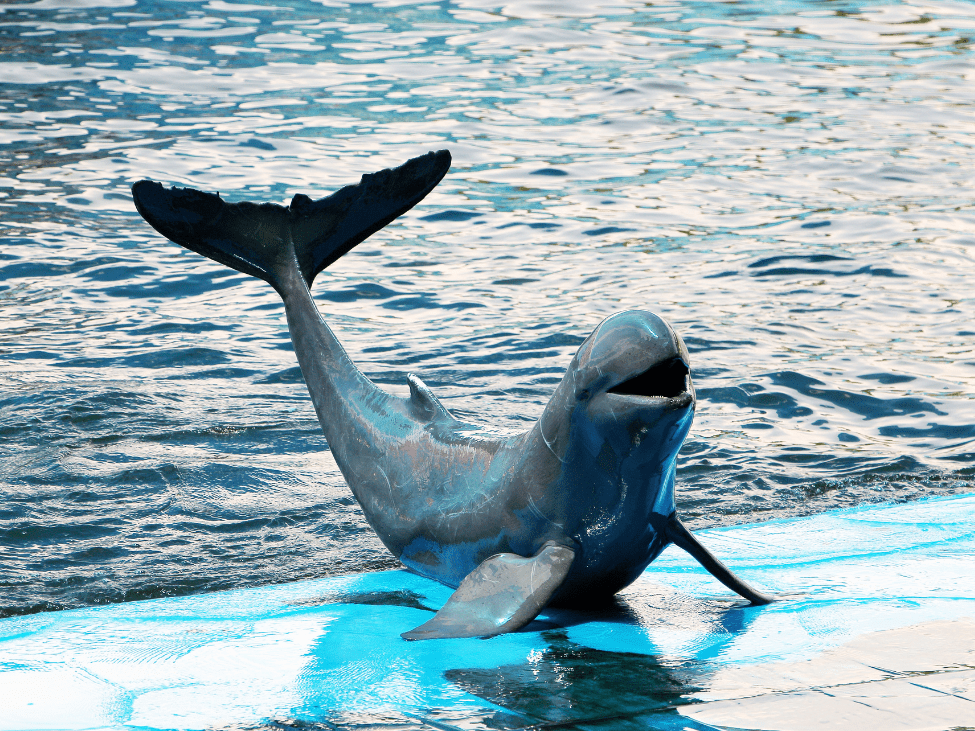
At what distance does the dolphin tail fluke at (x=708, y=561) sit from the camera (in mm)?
4672

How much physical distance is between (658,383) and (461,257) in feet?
26.6

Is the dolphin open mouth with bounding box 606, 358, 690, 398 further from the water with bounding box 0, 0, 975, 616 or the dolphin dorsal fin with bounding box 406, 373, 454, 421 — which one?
the water with bounding box 0, 0, 975, 616

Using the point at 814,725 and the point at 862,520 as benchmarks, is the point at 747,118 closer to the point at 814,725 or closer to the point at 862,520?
the point at 862,520

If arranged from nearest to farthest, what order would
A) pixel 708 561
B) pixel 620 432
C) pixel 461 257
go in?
pixel 620 432 < pixel 708 561 < pixel 461 257

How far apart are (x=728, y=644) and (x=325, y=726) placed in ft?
5.11

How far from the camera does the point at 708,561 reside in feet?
15.7

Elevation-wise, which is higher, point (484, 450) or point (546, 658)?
point (484, 450)

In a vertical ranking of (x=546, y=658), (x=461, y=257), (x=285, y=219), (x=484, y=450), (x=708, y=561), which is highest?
(x=285, y=219)

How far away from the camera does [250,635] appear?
4.89 meters

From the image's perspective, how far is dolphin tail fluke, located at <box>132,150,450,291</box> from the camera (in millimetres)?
5883

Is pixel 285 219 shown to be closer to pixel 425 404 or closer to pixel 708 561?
pixel 425 404

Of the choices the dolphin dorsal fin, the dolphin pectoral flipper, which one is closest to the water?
the dolphin dorsal fin

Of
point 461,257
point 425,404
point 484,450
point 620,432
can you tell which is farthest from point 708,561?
point 461,257

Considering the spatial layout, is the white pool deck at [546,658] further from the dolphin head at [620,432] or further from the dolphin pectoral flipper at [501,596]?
the dolphin head at [620,432]
